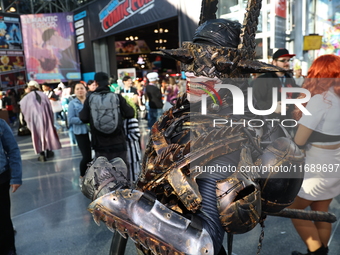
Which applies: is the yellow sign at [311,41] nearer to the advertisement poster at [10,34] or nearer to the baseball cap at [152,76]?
the baseball cap at [152,76]

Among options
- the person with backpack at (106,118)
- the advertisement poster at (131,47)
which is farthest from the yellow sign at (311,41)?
the advertisement poster at (131,47)

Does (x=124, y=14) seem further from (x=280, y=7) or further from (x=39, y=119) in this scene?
(x=39, y=119)

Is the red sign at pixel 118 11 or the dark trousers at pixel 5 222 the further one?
the red sign at pixel 118 11

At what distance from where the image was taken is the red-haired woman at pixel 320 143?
6.23ft

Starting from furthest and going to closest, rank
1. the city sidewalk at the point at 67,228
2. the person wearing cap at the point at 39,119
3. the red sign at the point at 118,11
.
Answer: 1. the red sign at the point at 118,11
2. the person wearing cap at the point at 39,119
3. the city sidewalk at the point at 67,228

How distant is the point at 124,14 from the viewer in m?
10.2

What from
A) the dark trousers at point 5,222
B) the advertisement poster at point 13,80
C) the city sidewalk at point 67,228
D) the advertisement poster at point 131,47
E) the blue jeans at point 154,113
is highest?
the advertisement poster at point 131,47

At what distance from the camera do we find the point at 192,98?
1.24m

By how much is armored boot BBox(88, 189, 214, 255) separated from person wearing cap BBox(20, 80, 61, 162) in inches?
191

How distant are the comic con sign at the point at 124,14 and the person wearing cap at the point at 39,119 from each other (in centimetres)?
471

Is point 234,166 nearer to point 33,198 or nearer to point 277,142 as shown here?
point 277,142

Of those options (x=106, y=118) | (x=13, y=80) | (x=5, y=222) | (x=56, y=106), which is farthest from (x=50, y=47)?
(x=5, y=222)

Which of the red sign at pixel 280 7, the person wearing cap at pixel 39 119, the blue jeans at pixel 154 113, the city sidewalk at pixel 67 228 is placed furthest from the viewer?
the blue jeans at pixel 154 113

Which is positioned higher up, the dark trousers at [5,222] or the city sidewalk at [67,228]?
the dark trousers at [5,222]
